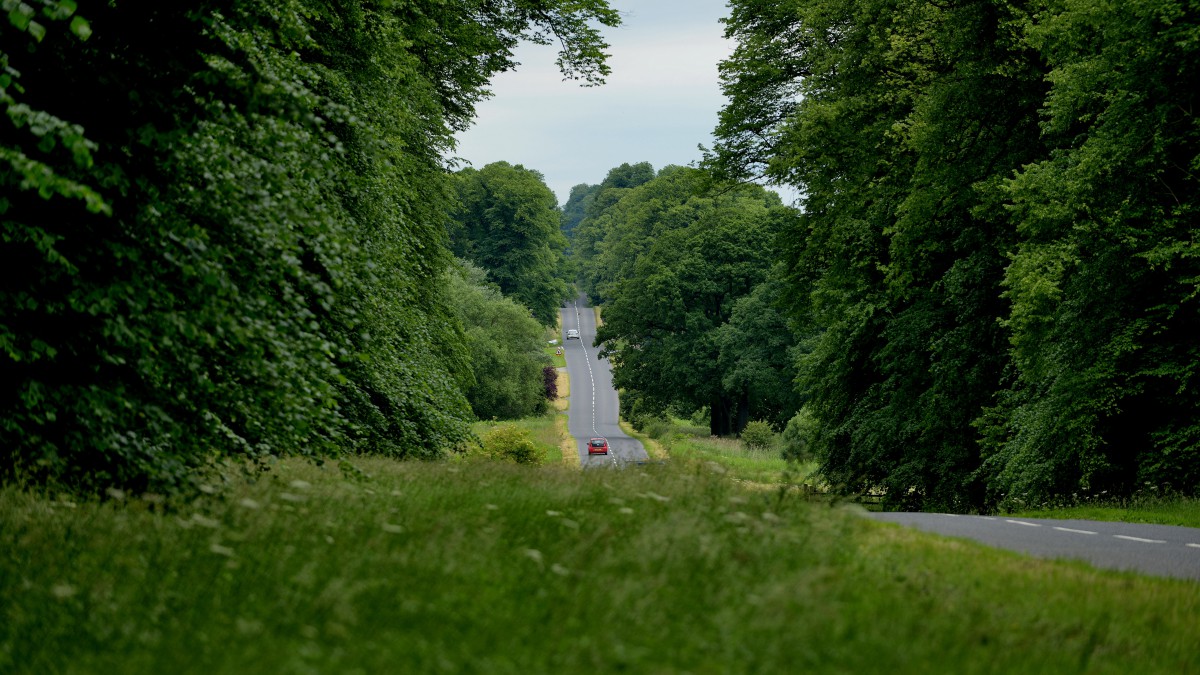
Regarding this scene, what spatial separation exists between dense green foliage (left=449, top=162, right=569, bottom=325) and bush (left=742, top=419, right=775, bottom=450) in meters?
42.2

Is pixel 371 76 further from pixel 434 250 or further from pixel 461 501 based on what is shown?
pixel 461 501

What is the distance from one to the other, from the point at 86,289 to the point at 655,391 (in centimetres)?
5906

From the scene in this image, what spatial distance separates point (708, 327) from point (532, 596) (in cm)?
5984

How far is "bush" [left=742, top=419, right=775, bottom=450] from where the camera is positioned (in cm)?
5803

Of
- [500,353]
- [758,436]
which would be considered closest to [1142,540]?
[758,436]

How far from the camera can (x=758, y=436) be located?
58531mm

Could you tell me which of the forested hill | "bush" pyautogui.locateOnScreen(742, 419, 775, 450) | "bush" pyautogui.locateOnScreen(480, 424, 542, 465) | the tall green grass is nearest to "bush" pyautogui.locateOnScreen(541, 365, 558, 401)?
"bush" pyautogui.locateOnScreen(742, 419, 775, 450)

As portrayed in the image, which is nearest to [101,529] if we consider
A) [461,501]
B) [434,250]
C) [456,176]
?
[461,501]

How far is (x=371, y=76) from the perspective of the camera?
19484 mm

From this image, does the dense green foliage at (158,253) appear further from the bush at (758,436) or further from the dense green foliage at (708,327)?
the dense green foliage at (708,327)

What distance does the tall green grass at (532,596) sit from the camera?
5516mm

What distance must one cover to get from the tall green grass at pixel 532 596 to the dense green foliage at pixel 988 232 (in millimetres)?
12317

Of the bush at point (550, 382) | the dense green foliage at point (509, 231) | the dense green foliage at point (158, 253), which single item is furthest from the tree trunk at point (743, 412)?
the dense green foliage at point (158, 253)

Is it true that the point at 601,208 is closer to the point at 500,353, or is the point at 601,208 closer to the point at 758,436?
the point at 500,353
